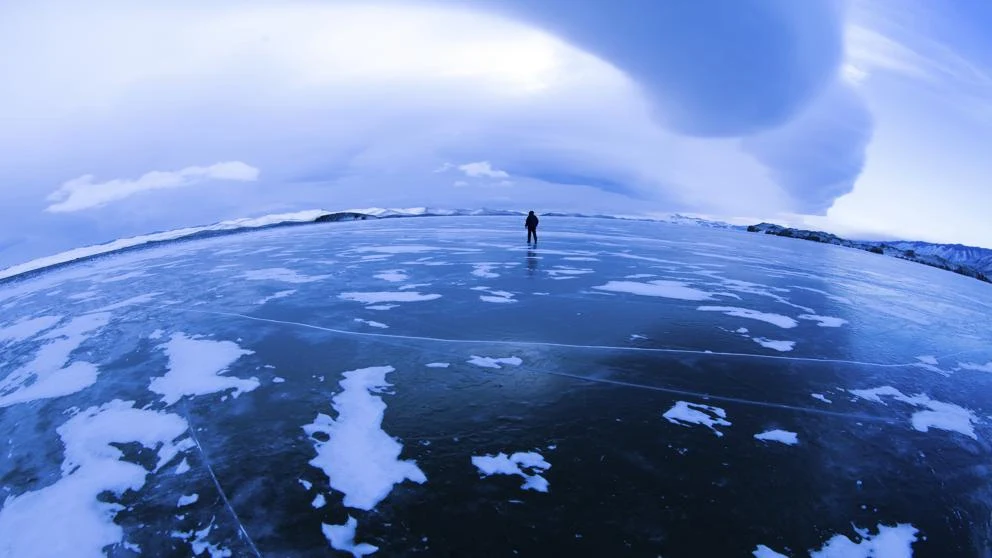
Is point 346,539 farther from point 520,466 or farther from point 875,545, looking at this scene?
point 875,545

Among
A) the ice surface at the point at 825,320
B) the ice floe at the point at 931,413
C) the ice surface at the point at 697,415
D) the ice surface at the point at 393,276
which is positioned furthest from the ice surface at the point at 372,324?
the ice surface at the point at 825,320

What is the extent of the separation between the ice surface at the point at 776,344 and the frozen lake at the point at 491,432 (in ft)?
0.54

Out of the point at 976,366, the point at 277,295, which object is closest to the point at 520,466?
the point at 976,366

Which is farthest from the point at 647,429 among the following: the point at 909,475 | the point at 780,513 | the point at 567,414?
the point at 909,475

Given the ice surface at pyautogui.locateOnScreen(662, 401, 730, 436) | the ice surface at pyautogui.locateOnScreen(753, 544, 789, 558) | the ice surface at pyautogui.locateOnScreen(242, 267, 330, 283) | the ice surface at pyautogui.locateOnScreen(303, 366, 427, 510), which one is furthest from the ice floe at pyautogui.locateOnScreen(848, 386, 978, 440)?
the ice surface at pyautogui.locateOnScreen(242, 267, 330, 283)

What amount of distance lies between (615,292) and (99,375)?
36.9 ft

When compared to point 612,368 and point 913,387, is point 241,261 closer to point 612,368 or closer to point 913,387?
point 612,368

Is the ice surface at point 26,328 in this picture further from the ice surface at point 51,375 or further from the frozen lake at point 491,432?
the ice surface at point 51,375

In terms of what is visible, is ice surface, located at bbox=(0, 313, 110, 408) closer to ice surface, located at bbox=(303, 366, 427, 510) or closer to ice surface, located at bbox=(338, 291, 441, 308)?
ice surface, located at bbox=(303, 366, 427, 510)

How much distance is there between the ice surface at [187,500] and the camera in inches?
148

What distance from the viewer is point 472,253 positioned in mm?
21438

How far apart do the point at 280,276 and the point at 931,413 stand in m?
16.7

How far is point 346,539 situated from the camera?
3344 mm

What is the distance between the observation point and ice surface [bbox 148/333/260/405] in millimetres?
6047
